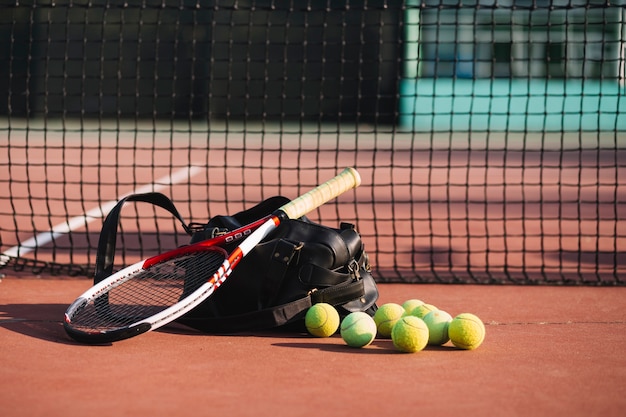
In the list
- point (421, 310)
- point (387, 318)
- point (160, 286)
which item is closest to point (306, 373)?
point (387, 318)

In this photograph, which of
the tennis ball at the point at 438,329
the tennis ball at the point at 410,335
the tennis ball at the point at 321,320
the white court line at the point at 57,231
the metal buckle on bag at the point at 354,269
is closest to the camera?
the tennis ball at the point at 410,335

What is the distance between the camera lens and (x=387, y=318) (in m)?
3.87

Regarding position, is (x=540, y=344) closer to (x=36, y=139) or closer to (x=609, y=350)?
(x=609, y=350)

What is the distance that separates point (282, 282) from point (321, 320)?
0.81 feet

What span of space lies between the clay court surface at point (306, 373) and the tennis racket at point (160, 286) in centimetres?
11

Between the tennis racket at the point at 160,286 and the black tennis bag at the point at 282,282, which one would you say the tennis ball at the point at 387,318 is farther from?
the tennis racket at the point at 160,286

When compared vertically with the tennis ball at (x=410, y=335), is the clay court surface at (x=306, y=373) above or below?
below

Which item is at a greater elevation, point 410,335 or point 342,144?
point 342,144

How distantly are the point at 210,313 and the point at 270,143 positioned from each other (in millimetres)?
13455

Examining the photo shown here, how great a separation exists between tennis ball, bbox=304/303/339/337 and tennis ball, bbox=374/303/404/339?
19cm

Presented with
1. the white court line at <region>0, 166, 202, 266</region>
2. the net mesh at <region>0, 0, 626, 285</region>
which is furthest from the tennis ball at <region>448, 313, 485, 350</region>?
the white court line at <region>0, 166, 202, 266</region>

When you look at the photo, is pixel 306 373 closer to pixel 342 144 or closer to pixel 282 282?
pixel 282 282

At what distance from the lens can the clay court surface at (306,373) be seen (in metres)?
2.90

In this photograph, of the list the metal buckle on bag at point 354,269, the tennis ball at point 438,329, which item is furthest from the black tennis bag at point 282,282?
the tennis ball at point 438,329
